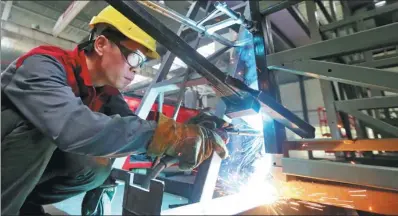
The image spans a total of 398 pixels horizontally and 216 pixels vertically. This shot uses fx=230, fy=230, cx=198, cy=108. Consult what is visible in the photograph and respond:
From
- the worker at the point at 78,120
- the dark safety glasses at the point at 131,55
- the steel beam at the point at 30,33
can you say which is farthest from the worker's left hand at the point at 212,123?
the steel beam at the point at 30,33

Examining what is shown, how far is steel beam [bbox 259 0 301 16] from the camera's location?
142cm

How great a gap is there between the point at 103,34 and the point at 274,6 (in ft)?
3.35

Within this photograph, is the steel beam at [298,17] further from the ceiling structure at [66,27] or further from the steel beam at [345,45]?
the steel beam at [345,45]

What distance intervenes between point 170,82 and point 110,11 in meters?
0.80

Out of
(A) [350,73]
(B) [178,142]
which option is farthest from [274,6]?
(B) [178,142]

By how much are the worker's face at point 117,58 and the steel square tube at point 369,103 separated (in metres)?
1.83

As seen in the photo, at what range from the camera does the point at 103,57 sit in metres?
1.02

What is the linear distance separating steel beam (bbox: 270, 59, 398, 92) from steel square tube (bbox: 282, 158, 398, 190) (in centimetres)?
32

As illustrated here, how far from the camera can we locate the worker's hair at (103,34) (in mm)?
1012

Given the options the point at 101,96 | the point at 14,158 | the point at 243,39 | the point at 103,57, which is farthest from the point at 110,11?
the point at 243,39

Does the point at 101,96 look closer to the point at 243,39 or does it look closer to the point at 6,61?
the point at 243,39

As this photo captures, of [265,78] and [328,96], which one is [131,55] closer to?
[265,78]

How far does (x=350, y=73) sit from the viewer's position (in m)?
0.98

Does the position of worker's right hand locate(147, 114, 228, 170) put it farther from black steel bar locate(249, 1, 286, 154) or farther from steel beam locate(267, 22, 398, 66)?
steel beam locate(267, 22, 398, 66)
